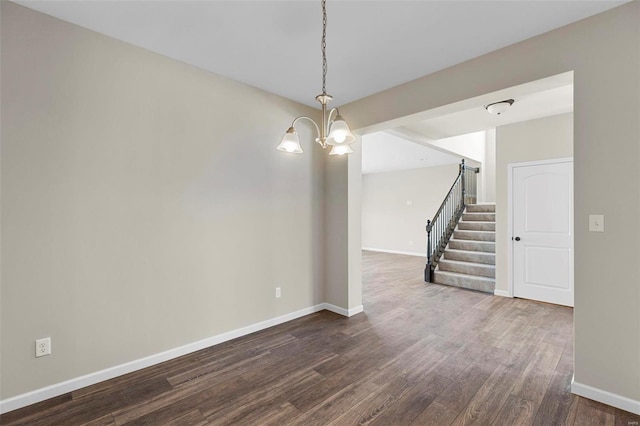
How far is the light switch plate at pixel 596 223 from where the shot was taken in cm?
206

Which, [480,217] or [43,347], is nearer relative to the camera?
[43,347]

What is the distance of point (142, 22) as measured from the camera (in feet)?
7.19

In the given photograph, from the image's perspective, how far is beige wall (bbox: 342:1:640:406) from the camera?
1949 mm

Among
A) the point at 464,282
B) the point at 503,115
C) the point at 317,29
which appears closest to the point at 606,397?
the point at 464,282

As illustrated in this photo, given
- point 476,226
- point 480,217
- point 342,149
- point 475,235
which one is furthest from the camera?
point 480,217

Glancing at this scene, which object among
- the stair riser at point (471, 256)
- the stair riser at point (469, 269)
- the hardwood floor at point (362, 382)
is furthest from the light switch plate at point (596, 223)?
the stair riser at point (471, 256)

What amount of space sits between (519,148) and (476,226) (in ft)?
7.37

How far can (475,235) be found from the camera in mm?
6000

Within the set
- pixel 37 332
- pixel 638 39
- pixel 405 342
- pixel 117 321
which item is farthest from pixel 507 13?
pixel 37 332

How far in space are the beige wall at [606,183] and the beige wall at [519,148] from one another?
241cm

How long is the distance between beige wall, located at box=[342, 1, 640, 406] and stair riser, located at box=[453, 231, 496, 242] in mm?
3892

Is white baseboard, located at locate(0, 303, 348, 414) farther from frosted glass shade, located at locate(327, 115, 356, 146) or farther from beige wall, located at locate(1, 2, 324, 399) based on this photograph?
frosted glass shade, located at locate(327, 115, 356, 146)

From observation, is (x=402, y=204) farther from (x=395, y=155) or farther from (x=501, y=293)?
(x=501, y=293)

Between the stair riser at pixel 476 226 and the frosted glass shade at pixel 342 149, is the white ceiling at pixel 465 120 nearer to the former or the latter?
the frosted glass shade at pixel 342 149
